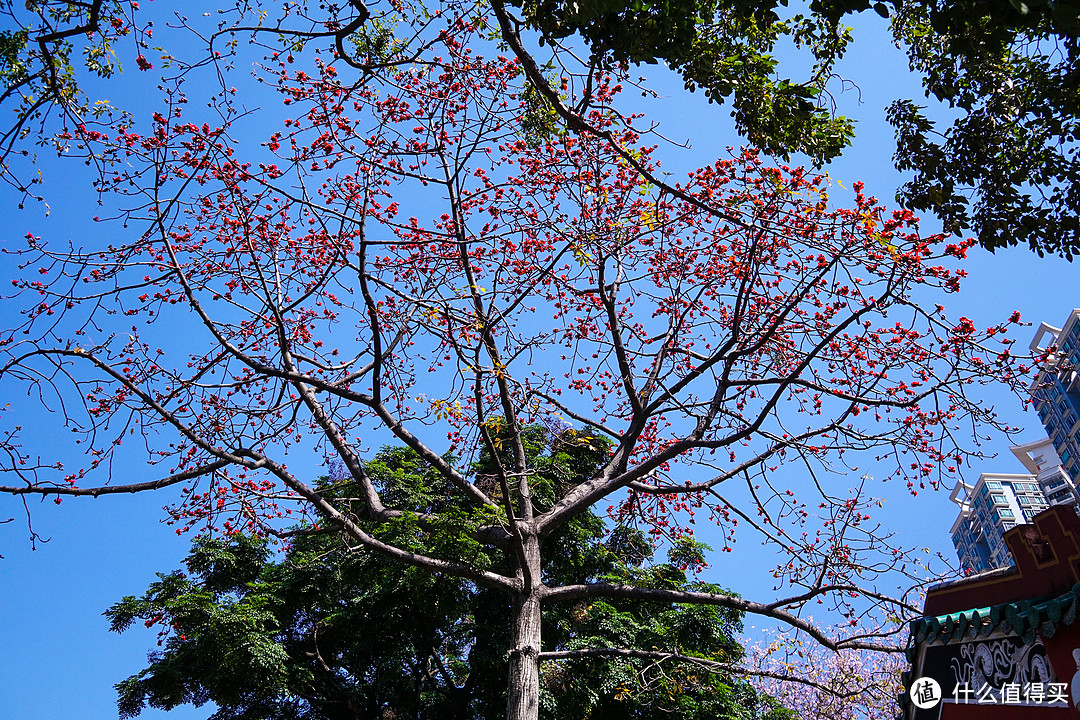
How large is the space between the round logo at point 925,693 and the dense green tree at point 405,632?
10.7 ft

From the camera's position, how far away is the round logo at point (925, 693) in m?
5.14

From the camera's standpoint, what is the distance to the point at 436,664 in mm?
11008

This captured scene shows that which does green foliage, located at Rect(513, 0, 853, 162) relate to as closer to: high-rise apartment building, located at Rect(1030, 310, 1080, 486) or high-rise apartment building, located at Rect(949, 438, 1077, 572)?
high-rise apartment building, located at Rect(1030, 310, 1080, 486)

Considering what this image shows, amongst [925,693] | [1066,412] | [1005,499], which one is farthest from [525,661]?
[1005,499]

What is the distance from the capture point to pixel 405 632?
1091cm

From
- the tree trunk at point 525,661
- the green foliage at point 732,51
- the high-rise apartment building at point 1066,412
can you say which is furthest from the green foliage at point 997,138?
the high-rise apartment building at point 1066,412

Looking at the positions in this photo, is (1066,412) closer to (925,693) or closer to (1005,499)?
(1005,499)

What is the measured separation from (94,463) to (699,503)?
19.1 feet

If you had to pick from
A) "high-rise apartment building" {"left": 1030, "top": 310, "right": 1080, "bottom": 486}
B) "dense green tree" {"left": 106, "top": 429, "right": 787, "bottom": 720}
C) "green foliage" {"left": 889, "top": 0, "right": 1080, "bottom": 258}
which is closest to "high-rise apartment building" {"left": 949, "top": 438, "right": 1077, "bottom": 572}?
"high-rise apartment building" {"left": 1030, "top": 310, "right": 1080, "bottom": 486}

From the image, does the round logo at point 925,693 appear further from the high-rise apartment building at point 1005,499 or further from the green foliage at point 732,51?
the high-rise apartment building at point 1005,499

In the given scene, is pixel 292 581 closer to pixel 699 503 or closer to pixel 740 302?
pixel 699 503

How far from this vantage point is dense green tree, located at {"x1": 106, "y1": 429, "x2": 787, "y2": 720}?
9242mm

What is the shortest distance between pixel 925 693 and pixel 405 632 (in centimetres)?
787

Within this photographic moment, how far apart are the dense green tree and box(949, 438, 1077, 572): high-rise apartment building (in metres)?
38.3
